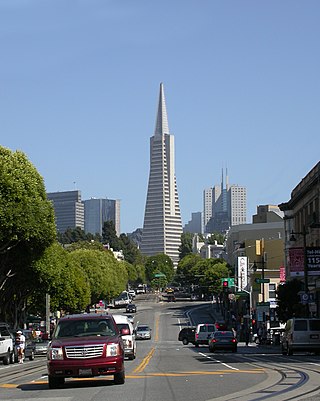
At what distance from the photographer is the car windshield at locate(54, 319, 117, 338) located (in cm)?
2456

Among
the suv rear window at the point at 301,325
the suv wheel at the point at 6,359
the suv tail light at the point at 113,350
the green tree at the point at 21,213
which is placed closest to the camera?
the suv tail light at the point at 113,350

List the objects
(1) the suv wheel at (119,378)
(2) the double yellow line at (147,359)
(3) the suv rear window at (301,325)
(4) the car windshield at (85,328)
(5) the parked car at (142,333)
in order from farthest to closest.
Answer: (5) the parked car at (142,333) → (3) the suv rear window at (301,325) → (2) the double yellow line at (147,359) → (4) the car windshield at (85,328) → (1) the suv wheel at (119,378)

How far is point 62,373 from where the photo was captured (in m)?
23.5

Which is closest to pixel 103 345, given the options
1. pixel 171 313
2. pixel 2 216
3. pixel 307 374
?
pixel 307 374

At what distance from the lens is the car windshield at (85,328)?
24562mm

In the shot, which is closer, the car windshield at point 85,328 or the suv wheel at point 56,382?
the suv wheel at point 56,382

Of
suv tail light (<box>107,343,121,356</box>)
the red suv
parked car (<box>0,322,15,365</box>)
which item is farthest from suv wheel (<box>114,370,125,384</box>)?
parked car (<box>0,322,15,365</box>)

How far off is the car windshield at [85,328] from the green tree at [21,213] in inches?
1237

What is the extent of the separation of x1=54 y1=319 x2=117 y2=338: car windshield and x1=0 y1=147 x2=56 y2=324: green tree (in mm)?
31424

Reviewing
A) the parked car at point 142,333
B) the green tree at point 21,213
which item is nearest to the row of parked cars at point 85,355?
the green tree at point 21,213

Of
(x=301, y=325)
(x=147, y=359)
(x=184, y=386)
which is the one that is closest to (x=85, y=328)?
(x=184, y=386)

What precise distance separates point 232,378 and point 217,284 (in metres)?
144

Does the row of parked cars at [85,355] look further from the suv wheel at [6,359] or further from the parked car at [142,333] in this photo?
the parked car at [142,333]

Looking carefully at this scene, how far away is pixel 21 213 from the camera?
57.2 metres
